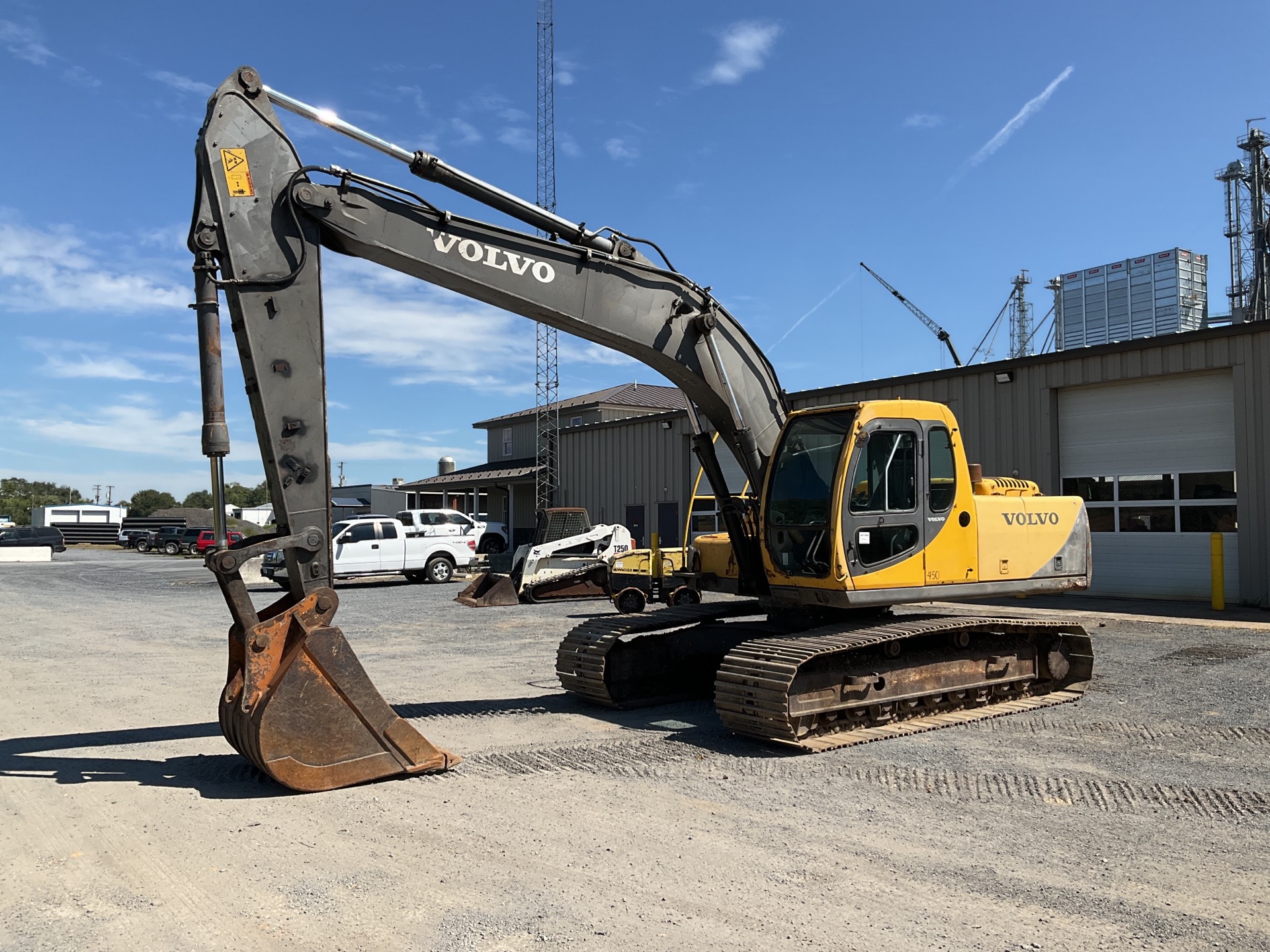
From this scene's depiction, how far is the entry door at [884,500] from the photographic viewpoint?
8.06 meters

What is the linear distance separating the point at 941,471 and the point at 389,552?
62.5ft

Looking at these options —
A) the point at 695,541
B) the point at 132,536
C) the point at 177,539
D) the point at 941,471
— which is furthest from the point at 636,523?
the point at 132,536

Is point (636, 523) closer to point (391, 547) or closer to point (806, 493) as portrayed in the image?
point (391, 547)

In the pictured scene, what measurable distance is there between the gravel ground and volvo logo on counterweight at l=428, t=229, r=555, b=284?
3.66 metres

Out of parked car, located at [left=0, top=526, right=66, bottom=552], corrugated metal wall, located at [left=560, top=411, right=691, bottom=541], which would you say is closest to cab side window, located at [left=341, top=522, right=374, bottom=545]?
corrugated metal wall, located at [left=560, top=411, right=691, bottom=541]

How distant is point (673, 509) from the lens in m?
27.6

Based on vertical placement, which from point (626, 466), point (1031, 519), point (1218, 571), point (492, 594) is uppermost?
point (626, 466)

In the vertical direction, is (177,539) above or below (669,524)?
below

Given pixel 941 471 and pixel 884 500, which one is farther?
pixel 941 471

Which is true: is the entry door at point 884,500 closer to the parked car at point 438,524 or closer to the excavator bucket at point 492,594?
the excavator bucket at point 492,594

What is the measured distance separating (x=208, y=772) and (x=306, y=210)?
3.93 m

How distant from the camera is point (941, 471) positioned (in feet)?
28.2

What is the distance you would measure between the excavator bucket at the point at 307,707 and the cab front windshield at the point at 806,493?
3.57m

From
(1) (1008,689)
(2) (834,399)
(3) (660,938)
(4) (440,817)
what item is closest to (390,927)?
(3) (660,938)
